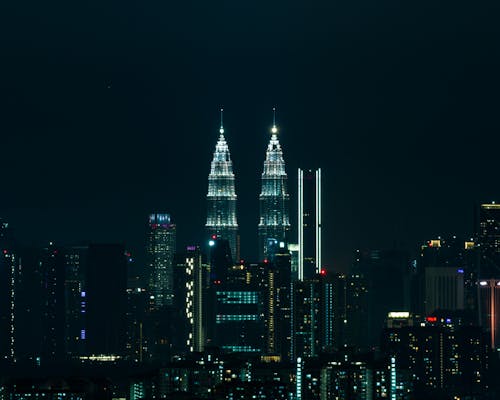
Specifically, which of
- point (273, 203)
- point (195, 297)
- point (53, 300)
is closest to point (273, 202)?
point (273, 203)

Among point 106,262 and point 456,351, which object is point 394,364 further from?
point 106,262

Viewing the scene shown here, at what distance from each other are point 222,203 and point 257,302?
8.88 feet

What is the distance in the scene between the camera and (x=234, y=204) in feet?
115

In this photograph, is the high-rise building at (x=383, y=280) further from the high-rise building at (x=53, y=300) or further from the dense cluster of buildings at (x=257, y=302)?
the high-rise building at (x=53, y=300)

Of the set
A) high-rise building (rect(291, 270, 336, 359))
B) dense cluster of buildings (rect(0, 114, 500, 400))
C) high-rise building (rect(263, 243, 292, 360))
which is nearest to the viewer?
dense cluster of buildings (rect(0, 114, 500, 400))

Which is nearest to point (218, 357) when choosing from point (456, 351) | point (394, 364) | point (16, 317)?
point (394, 364)

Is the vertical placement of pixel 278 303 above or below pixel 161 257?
below

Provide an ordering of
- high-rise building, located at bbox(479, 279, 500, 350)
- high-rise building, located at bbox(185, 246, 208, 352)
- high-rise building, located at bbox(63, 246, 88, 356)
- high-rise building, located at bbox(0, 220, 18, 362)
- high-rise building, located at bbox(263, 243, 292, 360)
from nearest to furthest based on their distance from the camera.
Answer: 1. high-rise building, located at bbox(263, 243, 292, 360)
2. high-rise building, located at bbox(0, 220, 18, 362)
3. high-rise building, located at bbox(185, 246, 208, 352)
4. high-rise building, located at bbox(63, 246, 88, 356)
5. high-rise building, located at bbox(479, 279, 500, 350)

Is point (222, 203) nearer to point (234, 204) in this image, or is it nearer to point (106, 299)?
point (234, 204)

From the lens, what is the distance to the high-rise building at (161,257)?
3312 centimetres

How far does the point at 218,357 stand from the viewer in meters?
26.5

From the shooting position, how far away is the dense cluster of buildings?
96.5ft

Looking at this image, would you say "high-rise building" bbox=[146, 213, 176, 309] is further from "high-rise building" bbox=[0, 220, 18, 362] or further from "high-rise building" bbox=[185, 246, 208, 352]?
"high-rise building" bbox=[0, 220, 18, 362]

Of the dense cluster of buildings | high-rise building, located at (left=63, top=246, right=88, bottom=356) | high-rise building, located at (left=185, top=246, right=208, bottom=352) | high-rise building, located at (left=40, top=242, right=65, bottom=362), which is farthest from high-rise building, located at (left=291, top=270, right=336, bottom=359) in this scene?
high-rise building, located at (left=40, top=242, right=65, bottom=362)
